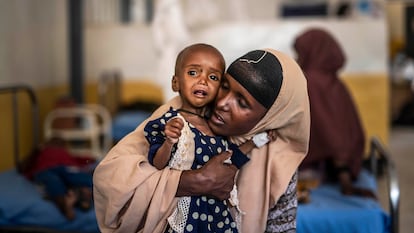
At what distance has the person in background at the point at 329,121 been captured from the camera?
2.73 m

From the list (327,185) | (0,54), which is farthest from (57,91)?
(327,185)

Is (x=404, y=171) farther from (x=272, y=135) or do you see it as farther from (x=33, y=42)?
(x=272, y=135)

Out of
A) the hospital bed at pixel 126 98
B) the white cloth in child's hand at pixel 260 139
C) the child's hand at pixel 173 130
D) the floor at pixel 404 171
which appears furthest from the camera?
the hospital bed at pixel 126 98

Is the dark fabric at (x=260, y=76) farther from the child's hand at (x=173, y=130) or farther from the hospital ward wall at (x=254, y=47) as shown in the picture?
the hospital ward wall at (x=254, y=47)

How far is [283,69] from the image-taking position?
1.35 m

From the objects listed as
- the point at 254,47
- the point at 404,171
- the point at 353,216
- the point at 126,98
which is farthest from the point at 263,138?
the point at 126,98

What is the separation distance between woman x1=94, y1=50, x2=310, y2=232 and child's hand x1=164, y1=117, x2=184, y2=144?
106 millimetres

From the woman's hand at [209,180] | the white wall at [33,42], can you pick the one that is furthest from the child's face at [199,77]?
the white wall at [33,42]

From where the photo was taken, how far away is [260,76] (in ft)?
4.34

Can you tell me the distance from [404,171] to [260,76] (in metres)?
4.23

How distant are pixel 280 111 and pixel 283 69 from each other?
10 centimetres

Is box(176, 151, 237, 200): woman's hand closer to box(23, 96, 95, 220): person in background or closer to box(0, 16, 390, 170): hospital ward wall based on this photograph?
box(23, 96, 95, 220): person in background

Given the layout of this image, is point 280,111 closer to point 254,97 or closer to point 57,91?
point 254,97

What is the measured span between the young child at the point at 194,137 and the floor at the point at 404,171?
1655mm
